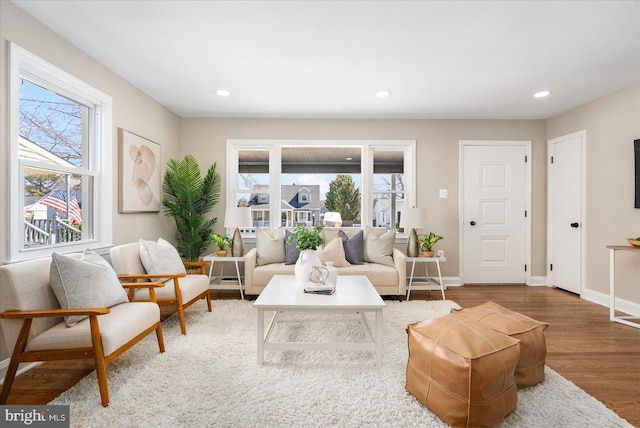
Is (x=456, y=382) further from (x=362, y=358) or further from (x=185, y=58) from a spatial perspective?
(x=185, y=58)

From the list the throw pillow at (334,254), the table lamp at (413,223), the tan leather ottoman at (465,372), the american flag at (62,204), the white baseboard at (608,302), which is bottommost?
the white baseboard at (608,302)

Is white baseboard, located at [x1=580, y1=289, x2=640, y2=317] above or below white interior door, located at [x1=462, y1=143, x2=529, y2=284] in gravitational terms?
below

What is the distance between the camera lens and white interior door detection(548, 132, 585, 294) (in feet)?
13.5

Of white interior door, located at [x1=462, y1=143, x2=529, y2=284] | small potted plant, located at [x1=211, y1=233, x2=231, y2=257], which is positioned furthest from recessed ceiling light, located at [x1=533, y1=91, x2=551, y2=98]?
small potted plant, located at [x1=211, y1=233, x2=231, y2=257]

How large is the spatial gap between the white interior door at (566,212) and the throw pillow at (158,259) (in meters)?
4.88

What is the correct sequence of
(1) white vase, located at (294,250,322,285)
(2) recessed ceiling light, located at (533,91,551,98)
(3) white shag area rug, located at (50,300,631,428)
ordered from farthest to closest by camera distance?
1. (2) recessed ceiling light, located at (533,91,551,98)
2. (1) white vase, located at (294,250,322,285)
3. (3) white shag area rug, located at (50,300,631,428)

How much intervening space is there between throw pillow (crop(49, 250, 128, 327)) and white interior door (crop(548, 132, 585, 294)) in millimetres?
5212

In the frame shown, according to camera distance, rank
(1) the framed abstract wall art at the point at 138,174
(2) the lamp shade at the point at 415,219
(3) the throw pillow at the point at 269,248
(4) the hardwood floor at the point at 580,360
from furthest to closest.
→ (2) the lamp shade at the point at 415,219
(3) the throw pillow at the point at 269,248
(1) the framed abstract wall art at the point at 138,174
(4) the hardwood floor at the point at 580,360

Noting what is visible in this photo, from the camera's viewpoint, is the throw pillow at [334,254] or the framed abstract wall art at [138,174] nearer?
the framed abstract wall art at [138,174]

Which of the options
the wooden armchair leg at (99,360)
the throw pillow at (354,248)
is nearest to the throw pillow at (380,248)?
the throw pillow at (354,248)

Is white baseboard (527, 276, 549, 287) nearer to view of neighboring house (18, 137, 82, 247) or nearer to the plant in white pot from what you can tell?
the plant in white pot

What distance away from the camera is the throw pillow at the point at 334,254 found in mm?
3864

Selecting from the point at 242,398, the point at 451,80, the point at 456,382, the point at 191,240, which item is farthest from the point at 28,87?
the point at 451,80

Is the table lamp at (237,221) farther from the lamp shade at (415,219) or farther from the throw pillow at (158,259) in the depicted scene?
the lamp shade at (415,219)
